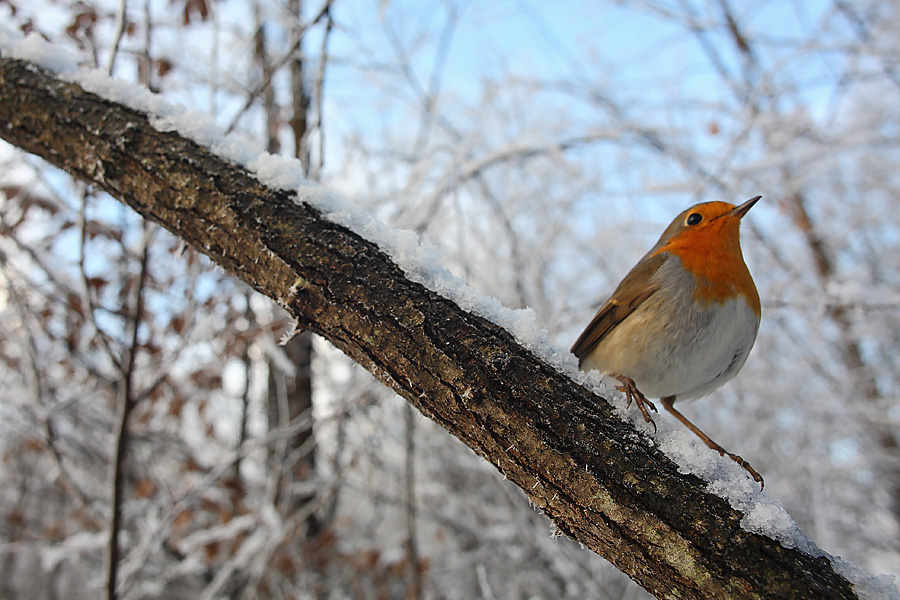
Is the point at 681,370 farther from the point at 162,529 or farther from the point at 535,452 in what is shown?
the point at 162,529

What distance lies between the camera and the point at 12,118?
1.26 meters

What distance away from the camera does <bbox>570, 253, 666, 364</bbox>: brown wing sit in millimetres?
1778

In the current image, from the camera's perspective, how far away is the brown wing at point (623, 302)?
178 centimetres

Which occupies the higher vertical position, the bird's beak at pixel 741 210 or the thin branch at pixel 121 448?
the bird's beak at pixel 741 210

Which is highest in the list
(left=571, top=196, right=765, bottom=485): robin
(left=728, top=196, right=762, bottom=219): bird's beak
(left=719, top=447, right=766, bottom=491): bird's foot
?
(left=728, top=196, right=762, bottom=219): bird's beak

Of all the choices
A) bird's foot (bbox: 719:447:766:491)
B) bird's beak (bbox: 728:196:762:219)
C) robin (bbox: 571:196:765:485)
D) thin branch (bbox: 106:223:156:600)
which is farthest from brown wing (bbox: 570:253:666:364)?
thin branch (bbox: 106:223:156:600)

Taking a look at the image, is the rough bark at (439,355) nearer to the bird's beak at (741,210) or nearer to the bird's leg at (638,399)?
the bird's leg at (638,399)

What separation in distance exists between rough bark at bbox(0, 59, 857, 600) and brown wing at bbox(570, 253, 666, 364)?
0.89 m

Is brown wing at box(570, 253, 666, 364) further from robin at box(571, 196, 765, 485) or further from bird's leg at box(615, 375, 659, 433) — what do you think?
bird's leg at box(615, 375, 659, 433)

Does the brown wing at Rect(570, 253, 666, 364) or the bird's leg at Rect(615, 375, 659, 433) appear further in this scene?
the brown wing at Rect(570, 253, 666, 364)

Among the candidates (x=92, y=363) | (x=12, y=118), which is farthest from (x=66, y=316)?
(x=12, y=118)

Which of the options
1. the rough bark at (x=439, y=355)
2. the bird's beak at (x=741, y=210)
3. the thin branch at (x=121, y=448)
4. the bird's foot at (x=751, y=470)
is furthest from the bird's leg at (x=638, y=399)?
the thin branch at (x=121, y=448)

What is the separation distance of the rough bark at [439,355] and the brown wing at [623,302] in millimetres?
895

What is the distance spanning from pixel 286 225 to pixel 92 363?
3925mm
